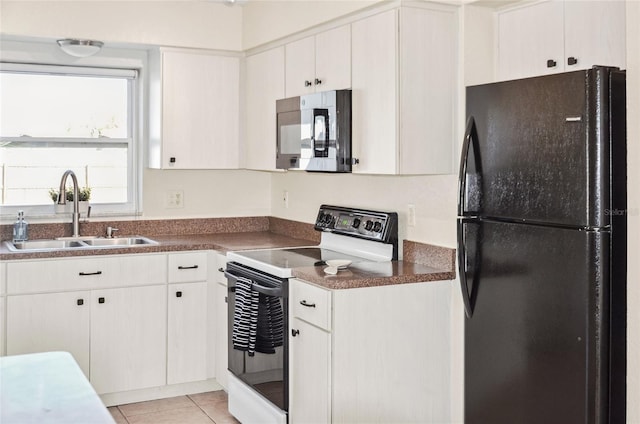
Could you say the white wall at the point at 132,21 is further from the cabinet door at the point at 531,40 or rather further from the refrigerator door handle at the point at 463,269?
the refrigerator door handle at the point at 463,269

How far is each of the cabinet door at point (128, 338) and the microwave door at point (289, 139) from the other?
95 centimetres

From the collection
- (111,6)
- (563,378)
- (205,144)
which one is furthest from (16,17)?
(563,378)

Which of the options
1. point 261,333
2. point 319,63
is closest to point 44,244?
point 261,333

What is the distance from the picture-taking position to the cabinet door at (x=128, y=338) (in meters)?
3.97

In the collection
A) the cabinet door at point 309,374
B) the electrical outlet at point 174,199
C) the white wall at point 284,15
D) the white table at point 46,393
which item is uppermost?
the white wall at point 284,15

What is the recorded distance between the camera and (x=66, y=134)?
14.8ft

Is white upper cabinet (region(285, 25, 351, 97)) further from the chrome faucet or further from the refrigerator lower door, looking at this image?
the chrome faucet

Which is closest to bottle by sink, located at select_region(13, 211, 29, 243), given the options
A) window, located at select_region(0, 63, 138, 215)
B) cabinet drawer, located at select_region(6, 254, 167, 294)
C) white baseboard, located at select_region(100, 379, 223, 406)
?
window, located at select_region(0, 63, 138, 215)

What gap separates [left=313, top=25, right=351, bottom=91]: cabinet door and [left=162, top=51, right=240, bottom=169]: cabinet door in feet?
3.23

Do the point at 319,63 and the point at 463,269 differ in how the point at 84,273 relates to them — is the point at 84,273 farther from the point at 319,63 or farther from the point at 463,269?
the point at 463,269

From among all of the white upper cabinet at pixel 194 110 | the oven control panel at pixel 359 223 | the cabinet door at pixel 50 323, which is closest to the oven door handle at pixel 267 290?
the oven control panel at pixel 359 223

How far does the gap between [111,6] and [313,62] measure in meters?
1.29

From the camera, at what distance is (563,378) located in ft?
8.14

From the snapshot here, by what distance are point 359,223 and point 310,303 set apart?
79 cm
